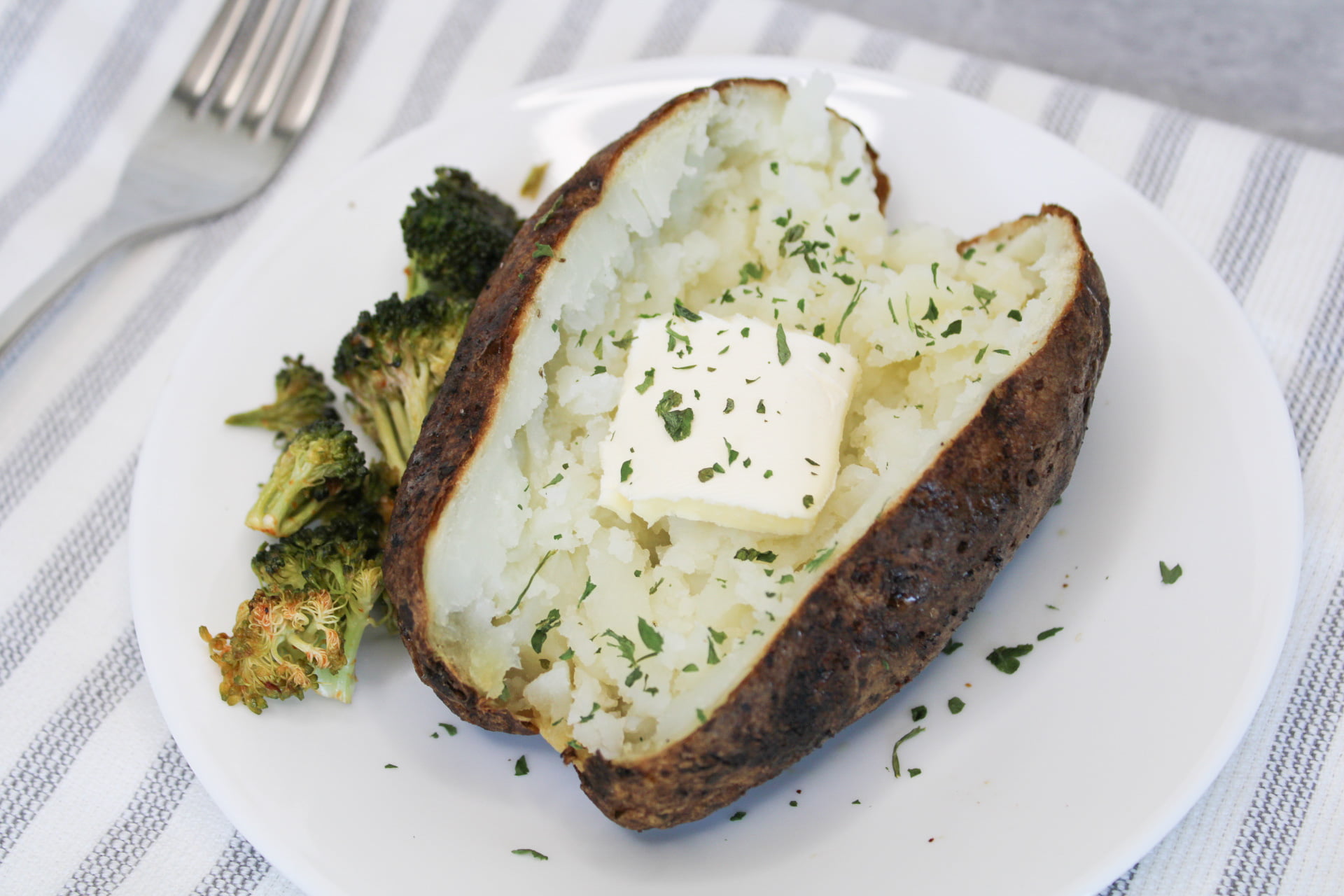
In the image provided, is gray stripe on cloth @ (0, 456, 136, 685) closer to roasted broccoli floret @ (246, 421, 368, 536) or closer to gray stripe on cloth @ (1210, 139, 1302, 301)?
roasted broccoli floret @ (246, 421, 368, 536)

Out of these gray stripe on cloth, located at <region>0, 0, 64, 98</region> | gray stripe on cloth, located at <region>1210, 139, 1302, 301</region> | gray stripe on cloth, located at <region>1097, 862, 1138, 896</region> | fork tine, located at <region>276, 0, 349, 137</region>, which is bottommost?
gray stripe on cloth, located at <region>1097, 862, 1138, 896</region>

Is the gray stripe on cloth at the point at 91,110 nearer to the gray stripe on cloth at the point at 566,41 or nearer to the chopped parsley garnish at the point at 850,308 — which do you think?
the gray stripe on cloth at the point at 566,41

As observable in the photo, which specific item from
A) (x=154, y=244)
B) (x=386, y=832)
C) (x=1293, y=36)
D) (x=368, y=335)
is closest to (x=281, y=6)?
(x=154, y=244)

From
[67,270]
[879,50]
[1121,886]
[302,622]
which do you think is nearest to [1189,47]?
[879,50]


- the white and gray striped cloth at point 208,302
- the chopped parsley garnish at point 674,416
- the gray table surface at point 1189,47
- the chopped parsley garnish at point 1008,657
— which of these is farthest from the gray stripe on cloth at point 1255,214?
the chopped parsley garnish at point 674,416

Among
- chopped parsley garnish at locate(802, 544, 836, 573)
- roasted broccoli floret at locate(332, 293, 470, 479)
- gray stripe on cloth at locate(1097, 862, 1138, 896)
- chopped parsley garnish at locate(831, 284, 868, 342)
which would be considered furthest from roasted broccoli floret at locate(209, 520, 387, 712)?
gray stripe on cloth at locate(1097, 862, 1138, 896)

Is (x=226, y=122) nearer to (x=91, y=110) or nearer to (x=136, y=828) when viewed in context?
(x=91, y=110)
